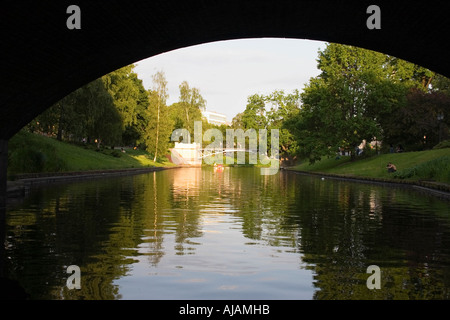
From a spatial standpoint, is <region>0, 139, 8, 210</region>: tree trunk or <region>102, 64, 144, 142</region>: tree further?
<region>102, 64, 144, 142</region>: tree

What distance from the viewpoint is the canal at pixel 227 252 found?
7055 mm

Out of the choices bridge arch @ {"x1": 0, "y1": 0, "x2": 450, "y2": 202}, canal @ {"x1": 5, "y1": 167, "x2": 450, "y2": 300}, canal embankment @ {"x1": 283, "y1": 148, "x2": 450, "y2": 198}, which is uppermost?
bridge arch @ {"x1": 0, "y1": 0, "x2": 450, "y2": 202}

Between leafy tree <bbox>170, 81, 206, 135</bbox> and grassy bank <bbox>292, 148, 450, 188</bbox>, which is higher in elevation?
leafy tree <bbox>170, 81, 206, 135</bbox>

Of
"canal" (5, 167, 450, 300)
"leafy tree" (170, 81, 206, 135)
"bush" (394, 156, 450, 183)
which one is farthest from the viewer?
"leafy tree" (170, 81, 206, 135)

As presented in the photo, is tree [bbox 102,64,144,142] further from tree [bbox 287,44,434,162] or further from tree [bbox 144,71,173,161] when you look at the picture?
tree [bbox 287,44,434,162]

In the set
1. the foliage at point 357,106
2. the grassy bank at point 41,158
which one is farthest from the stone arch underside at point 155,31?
the foliage at point 357,106

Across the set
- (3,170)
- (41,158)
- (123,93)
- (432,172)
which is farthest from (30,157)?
(123,93)

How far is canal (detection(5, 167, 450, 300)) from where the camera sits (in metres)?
7.05

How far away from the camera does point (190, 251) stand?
1011 centimetres

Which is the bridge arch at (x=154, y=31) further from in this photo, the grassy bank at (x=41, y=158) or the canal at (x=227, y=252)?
the grassy bank at (x=41, y=158)

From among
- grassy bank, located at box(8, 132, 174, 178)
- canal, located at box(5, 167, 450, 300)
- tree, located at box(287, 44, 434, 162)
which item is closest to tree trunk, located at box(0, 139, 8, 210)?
canal, located at box(5, 167, 450, 300)
